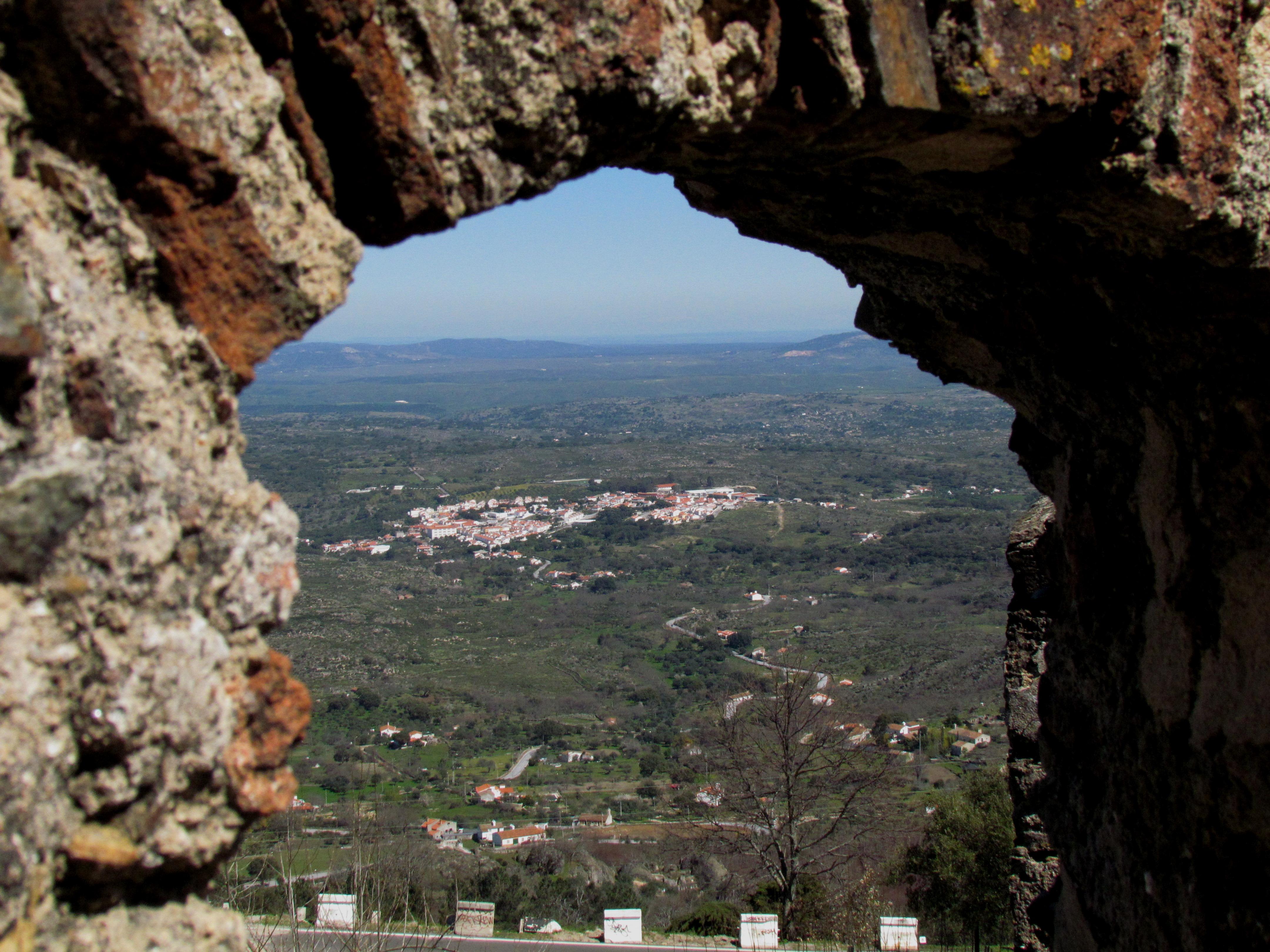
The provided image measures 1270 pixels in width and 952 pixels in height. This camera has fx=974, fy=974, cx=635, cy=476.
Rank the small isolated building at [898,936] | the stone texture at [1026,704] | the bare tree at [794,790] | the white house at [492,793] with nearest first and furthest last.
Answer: the stone texture at [1026,704], the small isolated building at [898,936], the bare tree at [794,790], the white house at [492,793]

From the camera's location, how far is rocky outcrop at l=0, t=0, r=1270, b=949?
5.85ft

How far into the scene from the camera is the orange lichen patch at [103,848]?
1762mm

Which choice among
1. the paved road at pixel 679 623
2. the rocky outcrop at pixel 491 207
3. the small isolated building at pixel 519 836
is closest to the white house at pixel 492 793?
the small isolated building at pixel 519 836

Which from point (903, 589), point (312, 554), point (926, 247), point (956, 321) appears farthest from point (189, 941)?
point (312, 554)

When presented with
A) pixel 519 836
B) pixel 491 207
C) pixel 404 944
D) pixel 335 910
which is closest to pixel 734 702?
pixel 519 836

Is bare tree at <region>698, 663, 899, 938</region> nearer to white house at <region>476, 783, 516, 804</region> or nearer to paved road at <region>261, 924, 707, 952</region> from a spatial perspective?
paved road at <region>261, 924, 707, 952</region>

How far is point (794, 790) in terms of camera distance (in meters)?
14.9

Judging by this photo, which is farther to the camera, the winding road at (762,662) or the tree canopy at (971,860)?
the winding road at (762,662)

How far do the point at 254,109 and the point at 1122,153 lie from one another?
8.69 feet

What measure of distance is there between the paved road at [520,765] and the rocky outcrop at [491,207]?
1137 inches

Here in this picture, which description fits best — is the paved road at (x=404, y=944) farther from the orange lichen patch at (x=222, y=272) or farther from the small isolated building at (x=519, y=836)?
the small isolated building at (x=519, y=836)

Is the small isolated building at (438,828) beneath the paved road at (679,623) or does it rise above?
above

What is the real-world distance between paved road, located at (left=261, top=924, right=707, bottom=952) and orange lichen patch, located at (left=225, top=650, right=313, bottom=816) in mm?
6207

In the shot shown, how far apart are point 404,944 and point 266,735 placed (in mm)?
7968
